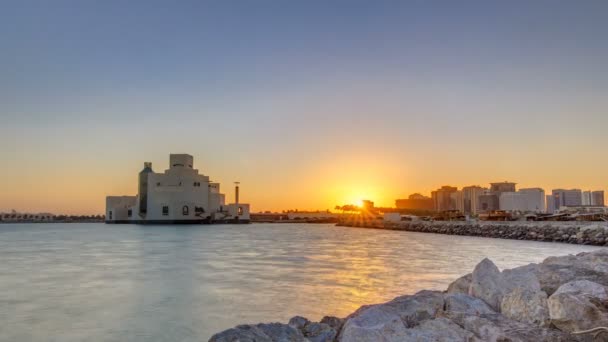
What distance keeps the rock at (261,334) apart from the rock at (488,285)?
6.28 ft

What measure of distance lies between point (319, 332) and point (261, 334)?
76 cm

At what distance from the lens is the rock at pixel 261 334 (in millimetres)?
3320

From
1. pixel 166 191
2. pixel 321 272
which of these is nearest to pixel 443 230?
pixel 321 272

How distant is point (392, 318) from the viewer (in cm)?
355

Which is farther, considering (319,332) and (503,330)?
(319,332)

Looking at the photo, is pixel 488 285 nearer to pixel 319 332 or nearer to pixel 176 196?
pixel 319 332

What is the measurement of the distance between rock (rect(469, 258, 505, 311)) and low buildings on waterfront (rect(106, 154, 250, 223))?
66949 millimetres

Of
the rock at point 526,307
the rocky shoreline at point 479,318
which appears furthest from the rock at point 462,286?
the rock at point 526,307

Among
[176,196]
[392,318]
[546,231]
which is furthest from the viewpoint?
[176,196]

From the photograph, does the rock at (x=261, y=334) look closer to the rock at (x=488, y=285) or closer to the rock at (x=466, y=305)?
the rock at (x=466, y=305)

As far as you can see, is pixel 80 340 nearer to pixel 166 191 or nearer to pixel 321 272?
pixel 321 272

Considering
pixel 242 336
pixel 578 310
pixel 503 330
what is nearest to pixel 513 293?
Result: pixel 578 310

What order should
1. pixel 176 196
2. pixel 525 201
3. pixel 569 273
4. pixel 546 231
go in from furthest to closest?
pixel 525 201, pixel 176 196, pixel 546 231, pixel 569 273

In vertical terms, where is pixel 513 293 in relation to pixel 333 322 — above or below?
above
